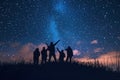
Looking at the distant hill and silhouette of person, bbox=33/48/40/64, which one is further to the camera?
silhouette of person, bbox=33/48/40/64

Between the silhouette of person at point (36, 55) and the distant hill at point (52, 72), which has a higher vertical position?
the silhouette of person at point (36, 55)

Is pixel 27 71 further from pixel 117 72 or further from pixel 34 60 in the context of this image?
pixel 117 72

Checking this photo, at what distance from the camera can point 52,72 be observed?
3519cm

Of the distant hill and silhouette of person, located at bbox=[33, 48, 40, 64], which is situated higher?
silhouette of person, located at bbox=[33, 48, 40, 64]

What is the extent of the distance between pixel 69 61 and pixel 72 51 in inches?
49.6

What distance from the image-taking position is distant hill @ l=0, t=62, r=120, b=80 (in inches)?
1340

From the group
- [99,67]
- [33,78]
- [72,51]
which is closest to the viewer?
[33,78]

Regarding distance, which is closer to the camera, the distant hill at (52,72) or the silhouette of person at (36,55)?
the distant hill at (52,72)

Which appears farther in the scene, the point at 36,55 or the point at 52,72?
the point at 36,55

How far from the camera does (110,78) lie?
37.7 meters

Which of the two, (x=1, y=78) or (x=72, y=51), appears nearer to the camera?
(x=1, y=78)

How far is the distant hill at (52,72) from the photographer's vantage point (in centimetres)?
3403

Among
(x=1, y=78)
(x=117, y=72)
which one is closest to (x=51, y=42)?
(x=1, y=78)

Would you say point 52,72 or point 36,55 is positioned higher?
point 36,55
